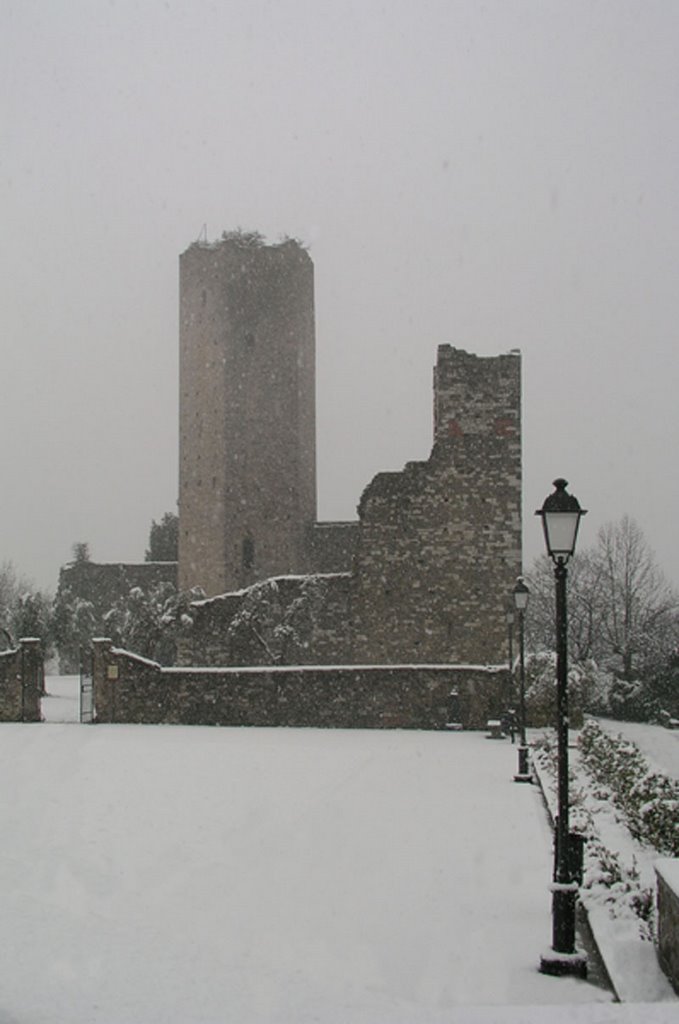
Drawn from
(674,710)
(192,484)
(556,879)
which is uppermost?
(192,484)

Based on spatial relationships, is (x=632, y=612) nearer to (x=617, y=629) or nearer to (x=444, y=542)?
(x=617, y=629)

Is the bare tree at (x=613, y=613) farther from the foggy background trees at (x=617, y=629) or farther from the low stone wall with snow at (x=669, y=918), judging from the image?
Result: the low stone wall with snow at (x=669, y=918)

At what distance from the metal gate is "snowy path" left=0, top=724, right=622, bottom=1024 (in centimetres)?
713

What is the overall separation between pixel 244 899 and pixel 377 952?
145cm

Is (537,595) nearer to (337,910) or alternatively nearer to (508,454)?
(508,454)

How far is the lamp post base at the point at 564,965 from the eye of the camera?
20.7 feet

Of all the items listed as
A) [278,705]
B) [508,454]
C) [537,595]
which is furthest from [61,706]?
[537,595]

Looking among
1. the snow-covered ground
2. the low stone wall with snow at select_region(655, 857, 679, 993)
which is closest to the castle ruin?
the snow-covered ground

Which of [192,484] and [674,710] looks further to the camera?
[192,484]

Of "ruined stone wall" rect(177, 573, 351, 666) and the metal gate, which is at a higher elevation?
"ruined stone wall" rect(177, 573, 351, 666)

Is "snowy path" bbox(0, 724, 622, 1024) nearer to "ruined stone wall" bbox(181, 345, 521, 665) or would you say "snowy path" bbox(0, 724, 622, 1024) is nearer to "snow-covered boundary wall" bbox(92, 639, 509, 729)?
"snow-covered boundary wall" bbox(92, 639, 509, 729)

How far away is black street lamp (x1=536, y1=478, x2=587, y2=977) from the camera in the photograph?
637cm

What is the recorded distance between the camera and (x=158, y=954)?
21.5 feet

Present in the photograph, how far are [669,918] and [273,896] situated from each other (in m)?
3.04
